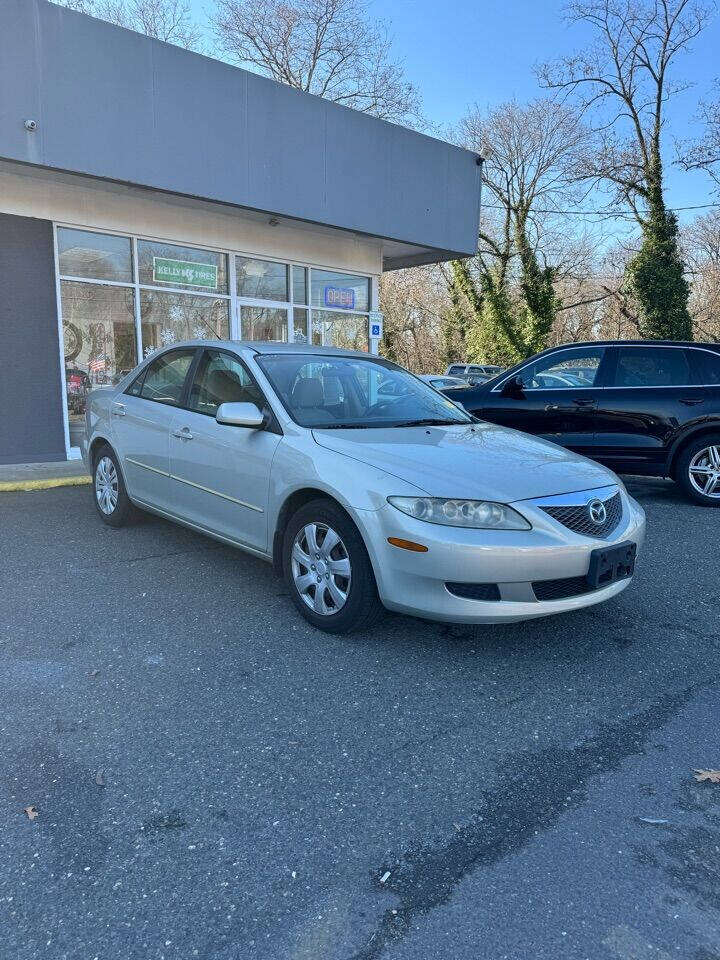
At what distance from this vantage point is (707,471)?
711 centimetres

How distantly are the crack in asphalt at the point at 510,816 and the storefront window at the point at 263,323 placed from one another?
9.94 metres

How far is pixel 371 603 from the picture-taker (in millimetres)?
3521

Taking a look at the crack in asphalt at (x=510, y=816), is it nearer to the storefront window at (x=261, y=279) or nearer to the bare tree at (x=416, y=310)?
the storefront window at (x=261, y=279)

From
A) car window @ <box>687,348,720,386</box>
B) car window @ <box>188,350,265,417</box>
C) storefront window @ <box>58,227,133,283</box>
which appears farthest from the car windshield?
storefront window @ <box>58,227,133,283</box>

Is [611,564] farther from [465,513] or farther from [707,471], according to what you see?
[707,471]

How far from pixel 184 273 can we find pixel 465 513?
8.95 m

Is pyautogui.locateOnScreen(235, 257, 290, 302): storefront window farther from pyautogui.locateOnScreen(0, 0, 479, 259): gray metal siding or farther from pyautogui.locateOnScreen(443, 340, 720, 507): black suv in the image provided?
pyautogui.locateOnScreen(443, 340, 720, 507): black suv

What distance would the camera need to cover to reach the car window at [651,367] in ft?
23.8

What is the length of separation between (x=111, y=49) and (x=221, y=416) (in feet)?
22.0

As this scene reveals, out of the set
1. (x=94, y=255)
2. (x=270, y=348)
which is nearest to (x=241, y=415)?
(x=270, y=348)

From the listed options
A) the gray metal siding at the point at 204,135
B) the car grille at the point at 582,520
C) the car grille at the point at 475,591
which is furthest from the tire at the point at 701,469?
the gray metal siding at the point at 204,135

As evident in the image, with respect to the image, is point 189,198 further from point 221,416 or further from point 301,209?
point 221,416

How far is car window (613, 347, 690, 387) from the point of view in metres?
7.25

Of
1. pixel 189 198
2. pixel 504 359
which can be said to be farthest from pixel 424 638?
pixel 504 359
